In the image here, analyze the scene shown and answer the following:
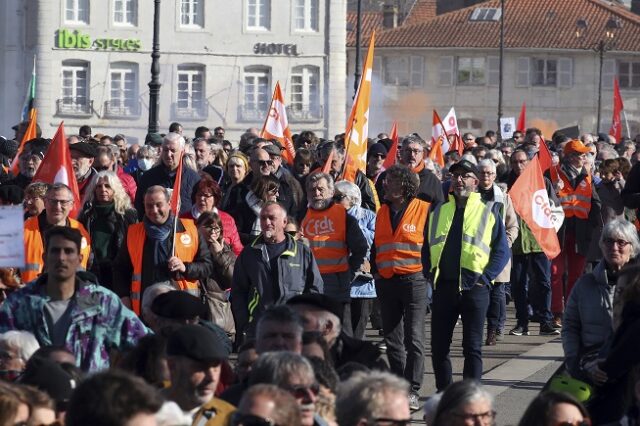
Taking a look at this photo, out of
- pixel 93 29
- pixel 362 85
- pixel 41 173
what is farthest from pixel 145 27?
pixel 41 173

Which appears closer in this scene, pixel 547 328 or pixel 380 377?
pixel 380 377

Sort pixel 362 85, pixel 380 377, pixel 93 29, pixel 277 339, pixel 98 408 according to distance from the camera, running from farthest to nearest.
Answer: pixel 93 29 → pixel 362 85 → pixel 277 339 → pixel 380 377 → pixel 98 408

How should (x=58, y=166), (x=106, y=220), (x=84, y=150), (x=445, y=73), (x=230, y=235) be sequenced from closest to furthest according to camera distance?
(x=106, y=220)
(x=230, y=235)
(x=58, y=166)
(x=84, y=150)
(x=445, y=73)

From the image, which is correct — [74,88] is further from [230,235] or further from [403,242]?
[403,242]

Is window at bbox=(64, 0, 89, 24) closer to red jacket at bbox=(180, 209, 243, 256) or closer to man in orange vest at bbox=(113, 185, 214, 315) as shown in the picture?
red jacket at bbox=(180, 209, 243, 256)

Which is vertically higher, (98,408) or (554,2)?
(554,2)

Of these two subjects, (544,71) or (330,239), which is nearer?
(330,239)

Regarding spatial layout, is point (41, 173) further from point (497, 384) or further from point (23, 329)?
point (23, 329)

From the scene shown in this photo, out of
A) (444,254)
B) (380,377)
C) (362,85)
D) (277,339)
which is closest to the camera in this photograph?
(380,377)

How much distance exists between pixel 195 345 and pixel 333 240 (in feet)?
20.7

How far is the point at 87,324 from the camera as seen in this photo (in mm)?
8422

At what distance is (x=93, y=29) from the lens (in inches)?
2389

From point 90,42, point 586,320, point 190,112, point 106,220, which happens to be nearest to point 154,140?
point 106,220

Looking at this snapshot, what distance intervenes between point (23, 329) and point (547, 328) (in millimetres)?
9018
